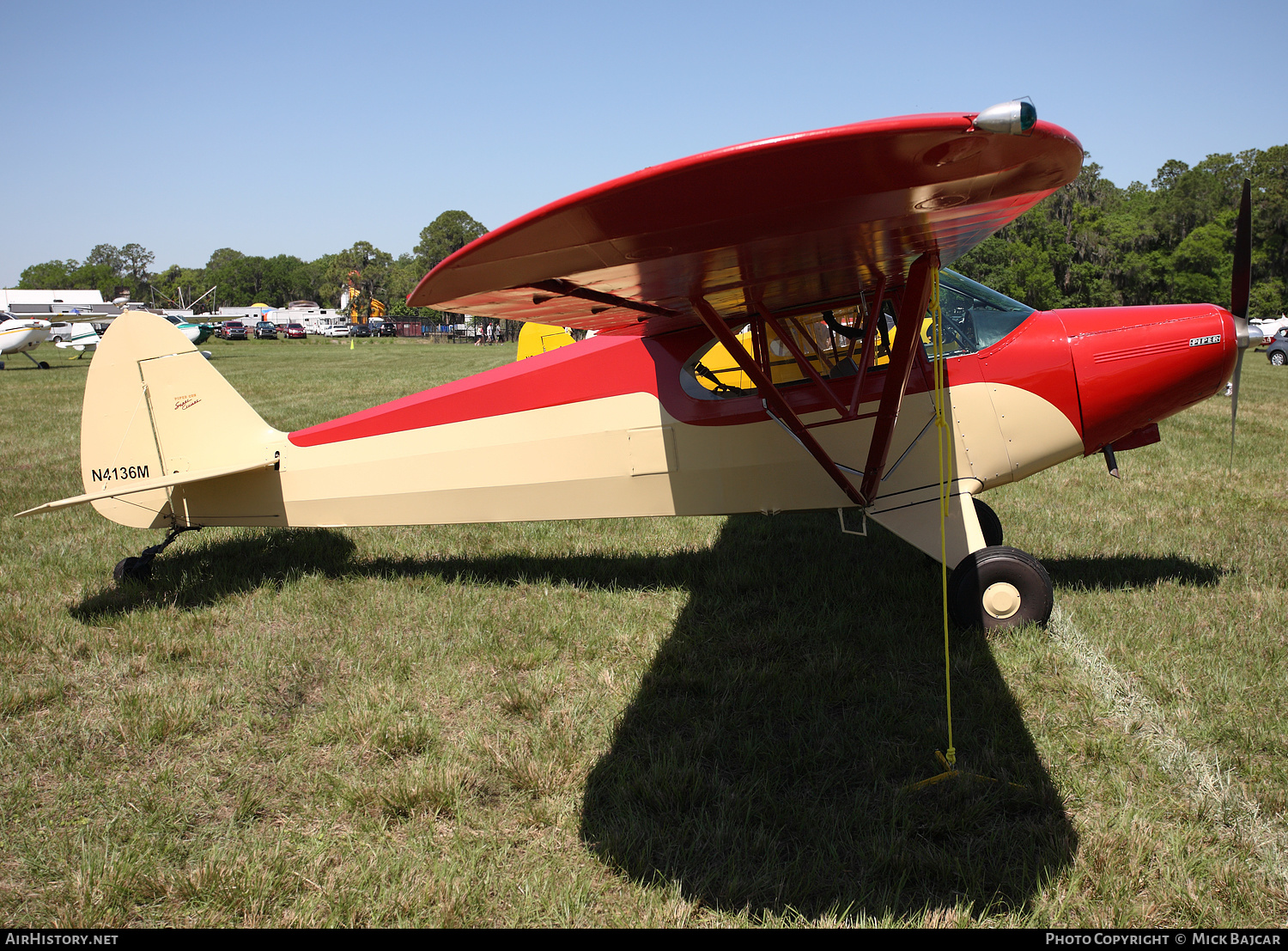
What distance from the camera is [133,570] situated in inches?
217

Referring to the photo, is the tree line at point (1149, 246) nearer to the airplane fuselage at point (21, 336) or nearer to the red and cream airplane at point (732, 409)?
the airplane fuselage at point (21, 336)

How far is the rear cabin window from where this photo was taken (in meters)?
4.82

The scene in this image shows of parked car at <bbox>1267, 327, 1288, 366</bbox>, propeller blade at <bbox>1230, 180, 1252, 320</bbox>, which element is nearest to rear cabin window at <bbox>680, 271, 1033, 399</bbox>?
propeller blade at <bbox>1230, 180, 1252, 320</bbox>

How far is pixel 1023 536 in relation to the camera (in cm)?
645

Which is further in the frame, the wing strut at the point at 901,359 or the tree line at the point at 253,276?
the tree line at the point at 253,276

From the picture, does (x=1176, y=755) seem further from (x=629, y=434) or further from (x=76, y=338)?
(x=76, y=338)

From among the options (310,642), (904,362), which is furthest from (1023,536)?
(310,642)

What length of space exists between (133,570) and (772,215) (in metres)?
5.31

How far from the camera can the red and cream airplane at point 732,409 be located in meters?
3.93

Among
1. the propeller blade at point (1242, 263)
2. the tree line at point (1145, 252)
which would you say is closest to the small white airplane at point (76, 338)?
the propeller blade at point (1242, 263)

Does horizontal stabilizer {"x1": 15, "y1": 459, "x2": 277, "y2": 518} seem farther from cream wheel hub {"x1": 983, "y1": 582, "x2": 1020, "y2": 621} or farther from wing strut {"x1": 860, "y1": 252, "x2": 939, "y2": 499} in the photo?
cream wheel hub {"x1": 983, "y1": 582, "x2": 1020, "y2": 621}

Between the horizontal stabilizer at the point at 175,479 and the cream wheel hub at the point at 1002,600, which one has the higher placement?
the horizontal stabilizer at the point at 175,479

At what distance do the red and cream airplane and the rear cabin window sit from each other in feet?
0.06

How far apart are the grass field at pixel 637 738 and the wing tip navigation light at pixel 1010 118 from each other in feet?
7.86
